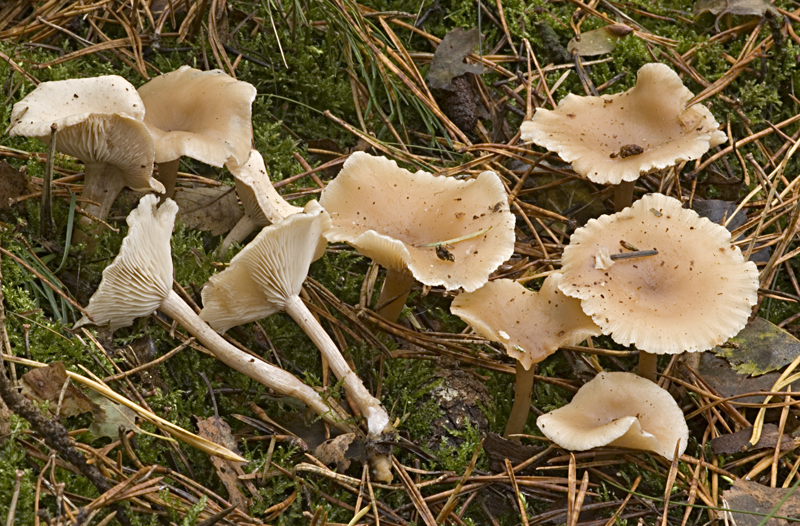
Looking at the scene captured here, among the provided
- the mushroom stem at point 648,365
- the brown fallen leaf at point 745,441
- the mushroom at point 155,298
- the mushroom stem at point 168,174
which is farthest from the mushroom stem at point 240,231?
the brown fallen leaf at point 745,441

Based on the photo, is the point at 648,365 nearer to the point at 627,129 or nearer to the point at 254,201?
the point at 627,129

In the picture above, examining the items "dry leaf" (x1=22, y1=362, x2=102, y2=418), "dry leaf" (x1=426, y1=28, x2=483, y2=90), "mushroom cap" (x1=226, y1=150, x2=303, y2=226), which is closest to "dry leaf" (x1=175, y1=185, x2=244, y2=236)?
"mushroom cap" (x1=226, y1=150, x2=303, y2=226)

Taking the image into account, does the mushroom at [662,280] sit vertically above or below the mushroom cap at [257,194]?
below

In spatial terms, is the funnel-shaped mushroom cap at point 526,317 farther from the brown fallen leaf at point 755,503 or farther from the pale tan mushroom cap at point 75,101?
the pale tan mushroom cap at point 75,101

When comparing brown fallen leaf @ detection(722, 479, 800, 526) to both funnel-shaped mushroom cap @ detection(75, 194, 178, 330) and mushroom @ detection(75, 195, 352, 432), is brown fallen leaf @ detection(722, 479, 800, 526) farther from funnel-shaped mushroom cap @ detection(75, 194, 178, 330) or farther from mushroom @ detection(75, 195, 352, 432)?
funnel-shaped mushroom cap @ detection(75, 194, 178, 330)

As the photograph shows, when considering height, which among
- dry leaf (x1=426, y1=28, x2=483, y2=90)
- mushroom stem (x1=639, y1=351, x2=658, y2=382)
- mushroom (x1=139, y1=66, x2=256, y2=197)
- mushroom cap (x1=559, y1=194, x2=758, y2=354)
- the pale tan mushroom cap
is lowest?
mushroom stem (x1=639, y1=351, x2=658, y2=382)

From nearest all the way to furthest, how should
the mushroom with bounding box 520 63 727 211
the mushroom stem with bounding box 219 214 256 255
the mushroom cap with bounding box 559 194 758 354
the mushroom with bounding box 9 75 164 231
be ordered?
the mushroom with bounding box 9 75 164 231
the mushroom cap with bounding box 559 194 758 354
the mushroom stem with bounding box 219 214 256 255
the mushroom with bounding box 520 63 727 211
